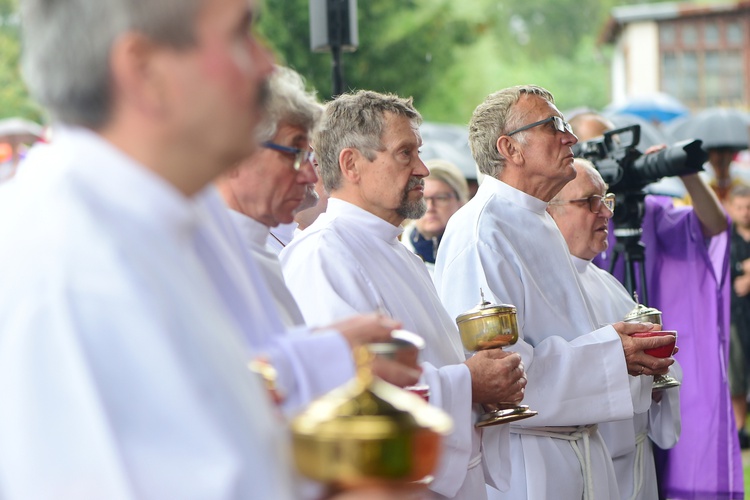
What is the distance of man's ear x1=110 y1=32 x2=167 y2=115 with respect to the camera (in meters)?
1.49

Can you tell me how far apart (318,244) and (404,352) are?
1.62 m

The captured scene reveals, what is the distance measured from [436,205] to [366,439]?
5173 mm

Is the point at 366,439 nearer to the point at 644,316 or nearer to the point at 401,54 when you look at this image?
the point at 644,316

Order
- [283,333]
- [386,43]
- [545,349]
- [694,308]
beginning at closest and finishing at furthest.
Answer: [283,333]
[545,349]
[694,308]
[386,43]

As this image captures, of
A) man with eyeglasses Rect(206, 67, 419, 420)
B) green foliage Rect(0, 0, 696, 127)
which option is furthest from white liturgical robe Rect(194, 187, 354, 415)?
green foliage Rect(0, 0, 696, 127)

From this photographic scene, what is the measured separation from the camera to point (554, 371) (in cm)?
410

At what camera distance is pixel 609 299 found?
516 centimetres

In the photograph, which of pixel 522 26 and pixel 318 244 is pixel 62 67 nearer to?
pixel 318 244

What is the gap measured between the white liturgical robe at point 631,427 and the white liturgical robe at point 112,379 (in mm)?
3375

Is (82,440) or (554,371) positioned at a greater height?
(82,440)

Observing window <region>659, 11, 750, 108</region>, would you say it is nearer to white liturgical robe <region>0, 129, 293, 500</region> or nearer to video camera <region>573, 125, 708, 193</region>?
video camera <region>573, 125, 708, 193</region>

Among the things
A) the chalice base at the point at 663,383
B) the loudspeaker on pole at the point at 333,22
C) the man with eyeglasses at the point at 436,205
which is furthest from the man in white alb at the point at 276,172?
the loudspeaker on pole at the point at 333,22

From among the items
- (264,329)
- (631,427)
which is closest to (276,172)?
(264,329)

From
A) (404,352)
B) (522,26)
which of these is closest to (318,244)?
(404,352)
